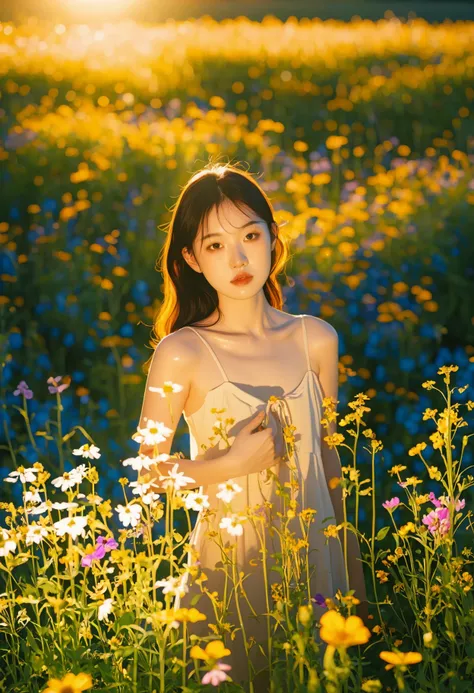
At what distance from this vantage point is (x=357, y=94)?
41.1 ft

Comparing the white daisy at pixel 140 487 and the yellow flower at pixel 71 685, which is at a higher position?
the white daisy at pixel 140 487

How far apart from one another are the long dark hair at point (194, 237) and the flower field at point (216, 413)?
38 centimetres


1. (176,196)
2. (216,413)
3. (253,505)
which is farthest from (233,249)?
(176,196)

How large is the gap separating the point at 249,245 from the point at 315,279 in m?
3.62

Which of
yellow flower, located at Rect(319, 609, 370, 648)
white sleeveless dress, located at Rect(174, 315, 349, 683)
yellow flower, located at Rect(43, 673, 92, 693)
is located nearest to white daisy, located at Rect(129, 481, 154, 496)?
white sleeveless dress, located at Rect(174, 315, 349, 683)

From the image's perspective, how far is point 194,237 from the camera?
2.79 m

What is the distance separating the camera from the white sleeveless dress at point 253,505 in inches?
105

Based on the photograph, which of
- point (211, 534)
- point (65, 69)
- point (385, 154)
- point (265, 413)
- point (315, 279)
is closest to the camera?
point (211, 534)

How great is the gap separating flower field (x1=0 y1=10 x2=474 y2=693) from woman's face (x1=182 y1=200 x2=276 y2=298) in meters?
0.36

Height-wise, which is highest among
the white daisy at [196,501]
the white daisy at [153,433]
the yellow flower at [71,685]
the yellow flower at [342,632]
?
the white daisy at [153,433]

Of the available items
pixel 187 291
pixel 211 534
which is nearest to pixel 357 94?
pixel 187 291

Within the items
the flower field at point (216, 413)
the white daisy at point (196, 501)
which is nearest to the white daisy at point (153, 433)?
the flower field at point (216, 413)

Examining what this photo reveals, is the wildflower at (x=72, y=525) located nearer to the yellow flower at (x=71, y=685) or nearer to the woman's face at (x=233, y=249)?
the yellow flower at (x=71, y=685)

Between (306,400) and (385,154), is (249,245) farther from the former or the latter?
(385,154)
